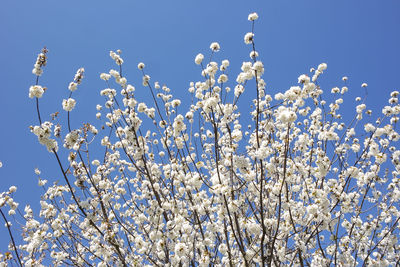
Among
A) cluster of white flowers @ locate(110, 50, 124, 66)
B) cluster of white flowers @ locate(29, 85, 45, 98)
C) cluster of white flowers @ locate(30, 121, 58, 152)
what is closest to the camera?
cluster of white flowers @ locate(30, 121, 58, 152)

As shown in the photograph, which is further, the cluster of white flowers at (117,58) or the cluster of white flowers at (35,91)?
the cluster of white flowers at (117,58)

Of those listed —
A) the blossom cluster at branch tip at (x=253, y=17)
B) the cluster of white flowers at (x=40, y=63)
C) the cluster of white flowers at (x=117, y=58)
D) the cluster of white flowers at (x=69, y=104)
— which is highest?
the cluster of white flowers at (x=117, y=58)

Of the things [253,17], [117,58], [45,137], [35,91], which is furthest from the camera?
[117,58]

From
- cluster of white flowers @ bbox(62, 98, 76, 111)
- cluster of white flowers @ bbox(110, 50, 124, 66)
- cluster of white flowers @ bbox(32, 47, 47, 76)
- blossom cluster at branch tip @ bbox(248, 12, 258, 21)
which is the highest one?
cluster of white flowers @ bbox(110, 50, 124, 66)

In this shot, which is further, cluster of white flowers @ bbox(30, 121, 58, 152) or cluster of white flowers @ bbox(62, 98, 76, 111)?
cluster of white flowers @ bbox(62, 98, 76, 111)

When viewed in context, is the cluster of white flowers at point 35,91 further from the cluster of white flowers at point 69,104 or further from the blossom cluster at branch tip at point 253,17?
the blossom cluster at branch tip at point 253,17

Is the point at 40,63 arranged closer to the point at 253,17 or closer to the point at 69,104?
the point at 69,104

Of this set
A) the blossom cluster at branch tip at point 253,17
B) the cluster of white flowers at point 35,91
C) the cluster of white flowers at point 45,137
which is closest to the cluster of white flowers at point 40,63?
the cluster of white flowers at point 35,91

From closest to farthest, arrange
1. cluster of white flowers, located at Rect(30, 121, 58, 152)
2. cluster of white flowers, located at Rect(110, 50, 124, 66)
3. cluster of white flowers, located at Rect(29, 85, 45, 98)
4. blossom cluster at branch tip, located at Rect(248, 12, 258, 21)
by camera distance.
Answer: cluster of white flowers, located at Rect(30, 121, 58, 152), cluster of white flowers, located at Rect(29, 85, 45, 98), blossom cluster at branch tip, located at Rect(248, 12, 258, 21), cluster of white flowers, located at Rect(110, 50, 124, 66)

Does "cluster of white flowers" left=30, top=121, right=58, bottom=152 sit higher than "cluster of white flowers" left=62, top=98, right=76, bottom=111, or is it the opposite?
"cluster of white flowers" left=62, top=98, right=76, bottom=111

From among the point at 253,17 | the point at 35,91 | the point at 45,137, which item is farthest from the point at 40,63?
the point at 253,17

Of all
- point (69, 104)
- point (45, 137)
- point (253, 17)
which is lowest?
point (45, 137)

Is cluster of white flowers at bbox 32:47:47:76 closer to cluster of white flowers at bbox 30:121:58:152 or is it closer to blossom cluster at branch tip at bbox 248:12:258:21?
cluster of white flowers at bbox 30:121:58:152

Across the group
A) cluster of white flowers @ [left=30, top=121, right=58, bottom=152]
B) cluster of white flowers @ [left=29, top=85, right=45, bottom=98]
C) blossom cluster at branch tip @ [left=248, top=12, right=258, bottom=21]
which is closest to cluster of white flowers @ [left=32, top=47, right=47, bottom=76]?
cluster of white flowers @ [left=29, top=85, right=45, bottom=98]
